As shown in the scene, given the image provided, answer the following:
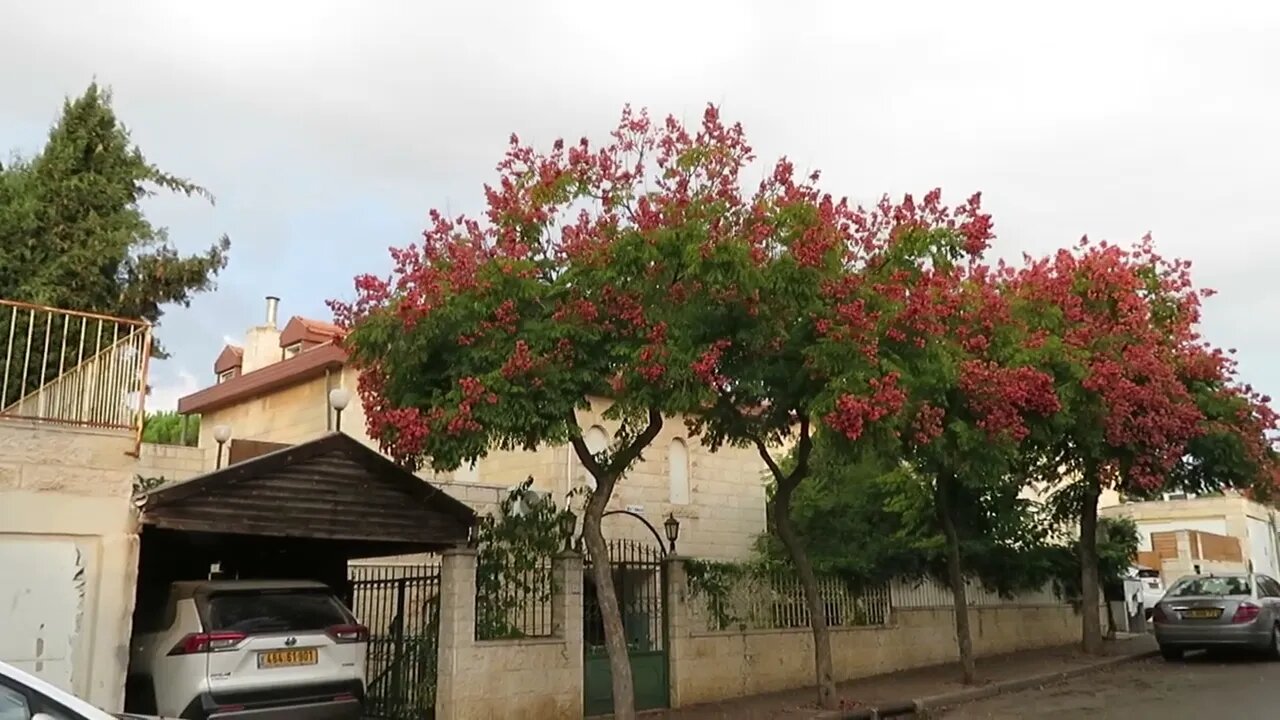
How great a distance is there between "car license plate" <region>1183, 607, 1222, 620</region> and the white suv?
14958mm

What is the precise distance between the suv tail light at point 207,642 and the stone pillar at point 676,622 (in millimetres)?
6275

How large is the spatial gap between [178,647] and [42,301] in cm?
837

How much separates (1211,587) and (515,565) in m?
13.3

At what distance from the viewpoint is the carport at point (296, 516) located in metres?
9.43

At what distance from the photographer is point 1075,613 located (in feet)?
78.9

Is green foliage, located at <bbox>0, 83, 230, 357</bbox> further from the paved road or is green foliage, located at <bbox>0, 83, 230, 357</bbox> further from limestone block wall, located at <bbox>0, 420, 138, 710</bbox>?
the paved road

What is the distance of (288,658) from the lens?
884 cm

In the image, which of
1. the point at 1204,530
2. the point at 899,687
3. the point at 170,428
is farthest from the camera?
the point at 1204,530

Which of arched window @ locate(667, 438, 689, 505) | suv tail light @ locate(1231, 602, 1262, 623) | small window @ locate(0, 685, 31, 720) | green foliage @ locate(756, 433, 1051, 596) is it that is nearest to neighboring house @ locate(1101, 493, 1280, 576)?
green foliage @ locate(756, 433, 1051, 596)

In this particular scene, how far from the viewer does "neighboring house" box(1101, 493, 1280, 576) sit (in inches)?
1591

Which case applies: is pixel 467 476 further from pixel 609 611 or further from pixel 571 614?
pixel 609 611

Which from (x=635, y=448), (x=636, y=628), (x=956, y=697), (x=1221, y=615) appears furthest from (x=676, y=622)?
(x=1221, y=615)

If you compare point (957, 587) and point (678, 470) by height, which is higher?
point (678, 470)

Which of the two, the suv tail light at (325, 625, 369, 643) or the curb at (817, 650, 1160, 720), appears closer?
the suv tail light at (325, 625, 369, 643)
